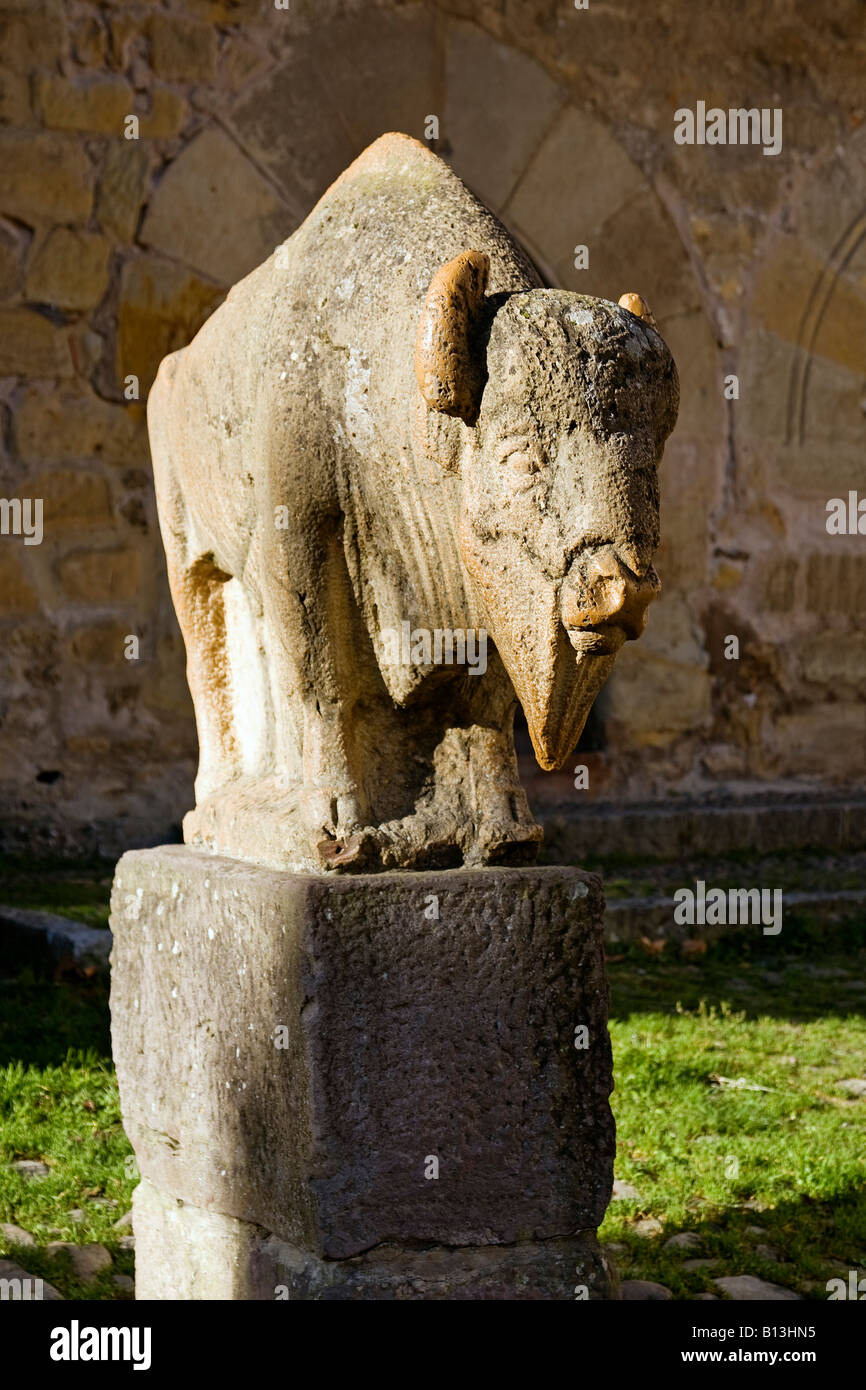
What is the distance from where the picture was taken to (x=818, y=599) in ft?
23.4

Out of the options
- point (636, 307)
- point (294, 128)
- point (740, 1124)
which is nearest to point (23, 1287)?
point (740, 1124)

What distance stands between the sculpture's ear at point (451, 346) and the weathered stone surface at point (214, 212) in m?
4.15

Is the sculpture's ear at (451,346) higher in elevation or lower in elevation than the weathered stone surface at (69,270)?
lower

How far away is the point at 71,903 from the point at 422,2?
3.85 m

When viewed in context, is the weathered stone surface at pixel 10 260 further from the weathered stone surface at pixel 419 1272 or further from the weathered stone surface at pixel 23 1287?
the weathered stone surface at pixel 419 1272

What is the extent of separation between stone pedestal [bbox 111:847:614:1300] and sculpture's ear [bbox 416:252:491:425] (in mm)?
712

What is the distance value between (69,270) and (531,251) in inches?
75.8

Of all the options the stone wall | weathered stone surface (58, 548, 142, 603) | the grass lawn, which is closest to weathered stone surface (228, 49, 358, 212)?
the stone wall

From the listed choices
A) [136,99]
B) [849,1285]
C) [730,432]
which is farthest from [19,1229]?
[730,432]

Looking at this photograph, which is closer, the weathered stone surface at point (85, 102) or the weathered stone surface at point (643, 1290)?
the weathered stone surface at point (643, 1290)

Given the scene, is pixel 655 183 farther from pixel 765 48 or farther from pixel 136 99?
pixel 136 99

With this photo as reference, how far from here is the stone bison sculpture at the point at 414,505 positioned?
213 centimetres

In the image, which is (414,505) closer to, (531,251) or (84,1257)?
(84,1257)

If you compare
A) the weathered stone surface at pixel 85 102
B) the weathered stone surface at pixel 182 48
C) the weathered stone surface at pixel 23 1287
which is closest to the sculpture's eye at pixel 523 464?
the weathered stone surface at pixel 23 1287
